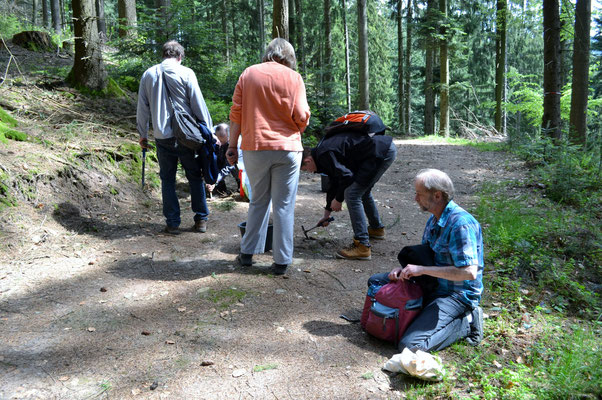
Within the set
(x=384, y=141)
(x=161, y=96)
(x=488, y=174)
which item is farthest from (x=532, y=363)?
(x=488, y=174)

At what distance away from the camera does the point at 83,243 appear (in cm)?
490

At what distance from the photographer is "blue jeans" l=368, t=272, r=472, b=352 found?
2.96 metres

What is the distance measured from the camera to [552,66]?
9.62 meters

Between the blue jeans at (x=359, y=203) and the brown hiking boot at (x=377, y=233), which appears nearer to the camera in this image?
the blue jeans at (x=359, y=203)

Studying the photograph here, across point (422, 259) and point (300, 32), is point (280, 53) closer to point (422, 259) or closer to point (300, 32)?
point (422, 259)

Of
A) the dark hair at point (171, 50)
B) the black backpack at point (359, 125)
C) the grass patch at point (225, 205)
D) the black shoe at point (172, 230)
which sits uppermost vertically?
the dark hair at point (171, 50)

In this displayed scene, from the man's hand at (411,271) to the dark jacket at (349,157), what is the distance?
157 cm

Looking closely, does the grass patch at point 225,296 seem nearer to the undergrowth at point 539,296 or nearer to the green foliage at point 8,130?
the undergrowth at point 539,296

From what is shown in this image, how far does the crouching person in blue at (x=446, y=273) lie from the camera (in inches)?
115

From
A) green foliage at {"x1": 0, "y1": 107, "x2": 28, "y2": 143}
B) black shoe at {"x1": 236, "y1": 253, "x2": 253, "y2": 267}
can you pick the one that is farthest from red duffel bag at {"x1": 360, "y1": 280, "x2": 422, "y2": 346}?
green foliage at {"x1": 0, "y1": 107, "x2": 28, "y2": 143}

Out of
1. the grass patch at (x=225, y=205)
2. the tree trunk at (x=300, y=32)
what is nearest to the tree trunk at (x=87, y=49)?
the grass patch at (x=225, y=205)

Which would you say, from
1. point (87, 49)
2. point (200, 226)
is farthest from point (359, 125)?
point (87, 49)

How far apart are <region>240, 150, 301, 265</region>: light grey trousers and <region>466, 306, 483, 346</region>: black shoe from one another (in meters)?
1.79

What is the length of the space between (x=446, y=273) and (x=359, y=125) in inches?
83.3
